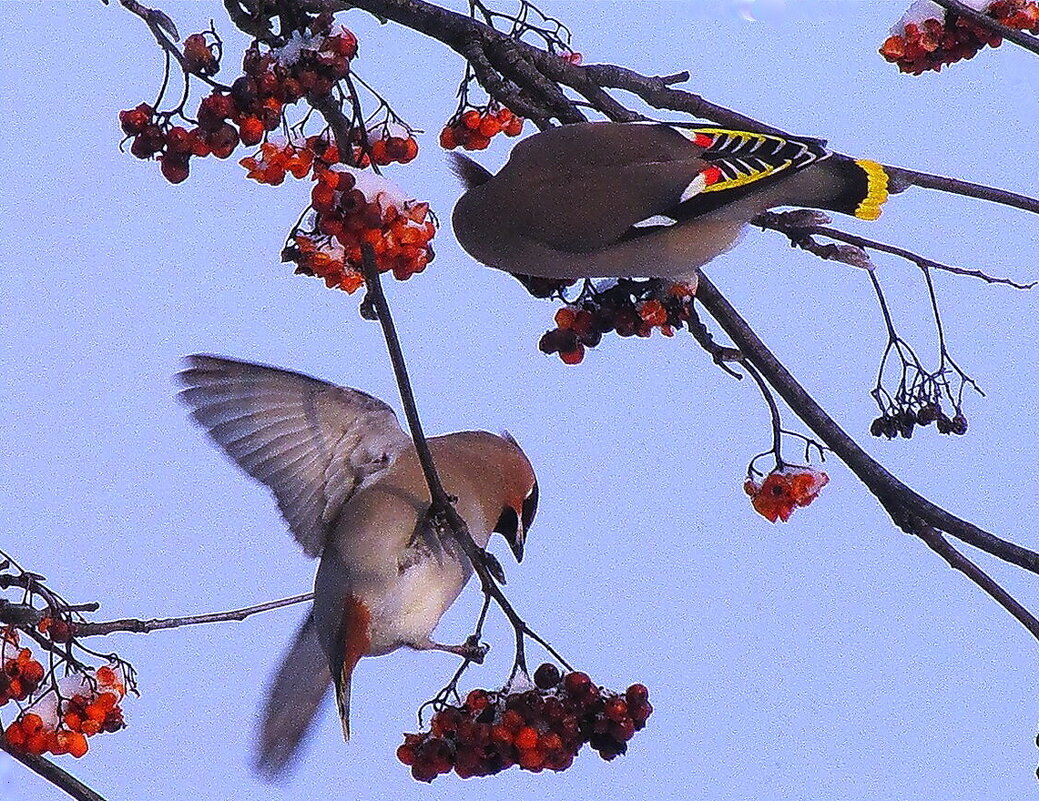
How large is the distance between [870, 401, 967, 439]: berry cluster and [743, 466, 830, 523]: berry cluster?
0.17 m

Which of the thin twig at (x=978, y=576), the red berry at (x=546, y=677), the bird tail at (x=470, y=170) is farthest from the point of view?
the bird tail at (x=470, y=170)

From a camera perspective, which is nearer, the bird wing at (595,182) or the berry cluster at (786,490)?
the berry cluster at (786,490)

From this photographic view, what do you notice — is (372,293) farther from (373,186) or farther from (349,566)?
(349,566)

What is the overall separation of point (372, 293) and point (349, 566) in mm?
791

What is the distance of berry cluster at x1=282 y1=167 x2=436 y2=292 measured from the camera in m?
1.51

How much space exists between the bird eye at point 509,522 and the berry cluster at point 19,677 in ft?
2.60

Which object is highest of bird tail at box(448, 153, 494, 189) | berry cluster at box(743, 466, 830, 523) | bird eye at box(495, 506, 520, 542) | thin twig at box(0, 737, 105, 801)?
bird tail at box(448, 153, 494, 189)

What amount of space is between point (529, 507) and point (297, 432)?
1.44ft

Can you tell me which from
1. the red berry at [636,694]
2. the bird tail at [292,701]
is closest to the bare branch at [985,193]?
the red berry at [636,694]

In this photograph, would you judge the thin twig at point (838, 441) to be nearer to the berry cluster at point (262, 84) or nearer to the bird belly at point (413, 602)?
the bird belly at point (413, 602)

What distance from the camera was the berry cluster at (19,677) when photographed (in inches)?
66.3

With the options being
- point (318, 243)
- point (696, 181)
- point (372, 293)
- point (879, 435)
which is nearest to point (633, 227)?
point (696, 181)

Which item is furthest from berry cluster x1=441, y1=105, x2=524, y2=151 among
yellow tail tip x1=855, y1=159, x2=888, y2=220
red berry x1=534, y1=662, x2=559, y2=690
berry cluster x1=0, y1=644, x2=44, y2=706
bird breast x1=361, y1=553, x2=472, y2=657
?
berry cluster x1=0, y1=644, x2=44, y2=706

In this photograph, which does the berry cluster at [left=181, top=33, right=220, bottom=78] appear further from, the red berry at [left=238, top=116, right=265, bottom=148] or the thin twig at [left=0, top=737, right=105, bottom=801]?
the thin twig at [left=0, top=737, right=105, bottom=801]
